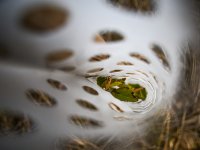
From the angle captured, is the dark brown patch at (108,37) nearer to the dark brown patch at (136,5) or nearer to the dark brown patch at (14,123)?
the dark brown patch at (136,5)

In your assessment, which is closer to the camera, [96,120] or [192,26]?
[192,26]

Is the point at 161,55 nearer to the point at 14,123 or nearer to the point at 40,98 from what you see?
the point at 40,98

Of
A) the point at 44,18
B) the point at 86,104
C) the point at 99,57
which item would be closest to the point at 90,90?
the point at 86,104

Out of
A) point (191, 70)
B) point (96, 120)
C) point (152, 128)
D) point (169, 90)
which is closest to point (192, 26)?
point (191, 70)

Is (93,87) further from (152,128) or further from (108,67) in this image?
(152,128)

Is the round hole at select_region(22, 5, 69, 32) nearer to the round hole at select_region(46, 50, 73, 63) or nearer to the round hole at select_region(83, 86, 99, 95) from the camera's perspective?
the round hole at select_region(46, 50, 73, 63)

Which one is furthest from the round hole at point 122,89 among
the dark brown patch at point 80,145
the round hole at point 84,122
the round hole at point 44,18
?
the round hole at point 44,18
